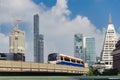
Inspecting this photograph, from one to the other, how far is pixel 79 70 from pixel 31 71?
52116 mm

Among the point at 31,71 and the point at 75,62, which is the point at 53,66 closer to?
the point at 31,71

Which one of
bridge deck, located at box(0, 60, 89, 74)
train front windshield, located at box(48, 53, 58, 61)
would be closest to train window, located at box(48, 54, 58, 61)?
train front windshield, located at box(48, 53, 58, 61)

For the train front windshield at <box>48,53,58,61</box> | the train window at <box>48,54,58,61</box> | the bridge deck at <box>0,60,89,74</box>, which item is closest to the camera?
the bridge deck at <box>0,60,89,74</box>

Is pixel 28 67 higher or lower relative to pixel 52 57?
lower

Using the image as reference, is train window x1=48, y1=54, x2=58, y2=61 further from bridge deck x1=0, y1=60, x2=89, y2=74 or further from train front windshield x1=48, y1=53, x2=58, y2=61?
bridge deck x1=0, y1=60, x2=89, y2=74

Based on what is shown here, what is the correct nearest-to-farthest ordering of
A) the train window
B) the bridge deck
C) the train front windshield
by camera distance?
the bridge deck → the train front windshield → the train window

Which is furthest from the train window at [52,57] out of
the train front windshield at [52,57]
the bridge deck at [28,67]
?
the bridge deck at [28,67]

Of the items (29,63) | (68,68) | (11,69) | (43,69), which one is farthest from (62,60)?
(11,69)

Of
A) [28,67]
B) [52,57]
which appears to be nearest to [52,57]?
[52,57]

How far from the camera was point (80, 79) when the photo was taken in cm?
7875

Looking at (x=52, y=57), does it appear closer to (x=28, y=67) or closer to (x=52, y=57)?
(x=52, y=57)

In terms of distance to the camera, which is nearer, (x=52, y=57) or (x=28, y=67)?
(x=28, y=67)

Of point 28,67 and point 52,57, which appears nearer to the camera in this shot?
point 28,67

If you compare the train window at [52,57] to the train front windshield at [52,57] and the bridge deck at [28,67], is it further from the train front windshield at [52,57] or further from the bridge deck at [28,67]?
the bridge deck at [28,67]
